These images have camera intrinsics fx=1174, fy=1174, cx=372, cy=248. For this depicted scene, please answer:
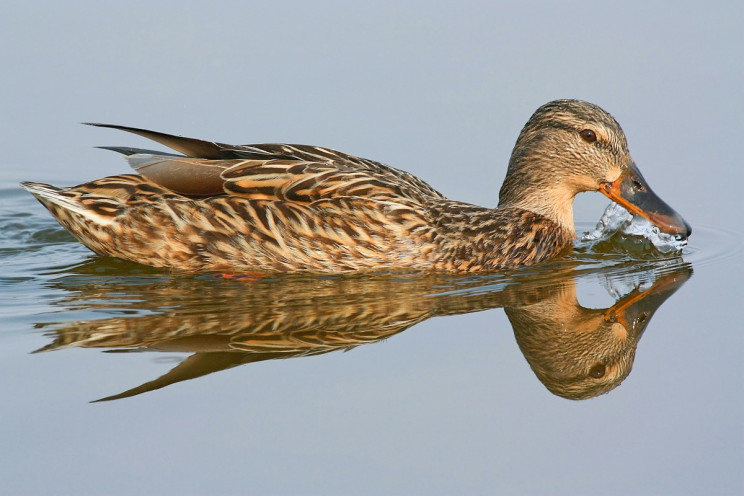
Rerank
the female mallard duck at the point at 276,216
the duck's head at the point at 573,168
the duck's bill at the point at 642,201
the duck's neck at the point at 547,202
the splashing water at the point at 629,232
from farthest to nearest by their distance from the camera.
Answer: the splashing water at the point at 629,232 < the duck's neck at the point at 547,202 < the duck's head at the point at 573,168 < the duck's bill at the point at 642,201 < the female mallard duck at the point at 276,216

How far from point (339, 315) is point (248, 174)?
1.63m

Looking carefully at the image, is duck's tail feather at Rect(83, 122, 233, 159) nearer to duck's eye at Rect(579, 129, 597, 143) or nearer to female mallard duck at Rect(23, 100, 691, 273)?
female mallard duck at Rect(23, 100, 691, 273)

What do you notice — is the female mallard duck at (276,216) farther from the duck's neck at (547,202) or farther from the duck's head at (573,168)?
the duck's neck at (547,202)

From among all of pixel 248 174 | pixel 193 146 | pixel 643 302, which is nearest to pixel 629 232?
Answer: pixel 643 302

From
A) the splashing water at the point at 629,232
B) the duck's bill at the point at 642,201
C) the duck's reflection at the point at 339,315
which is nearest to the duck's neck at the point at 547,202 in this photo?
the duck's bill at the point at 642,201

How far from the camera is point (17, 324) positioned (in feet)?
26.9

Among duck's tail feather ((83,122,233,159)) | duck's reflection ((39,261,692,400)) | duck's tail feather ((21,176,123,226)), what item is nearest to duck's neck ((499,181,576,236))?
duck's reflection ((39,261,692,400))

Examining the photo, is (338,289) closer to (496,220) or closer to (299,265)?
(299,265)

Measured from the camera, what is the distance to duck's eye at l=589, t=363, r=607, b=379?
7.69 m

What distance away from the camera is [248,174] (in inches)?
372

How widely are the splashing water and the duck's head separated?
1.60 ft

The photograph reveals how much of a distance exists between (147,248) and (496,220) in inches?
115

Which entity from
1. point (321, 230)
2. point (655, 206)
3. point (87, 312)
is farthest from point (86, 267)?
point (655, 206)

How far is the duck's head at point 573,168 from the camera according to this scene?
998 centimetres
